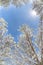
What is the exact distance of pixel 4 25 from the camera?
7.23 meters

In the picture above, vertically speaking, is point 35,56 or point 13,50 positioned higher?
point 13,50

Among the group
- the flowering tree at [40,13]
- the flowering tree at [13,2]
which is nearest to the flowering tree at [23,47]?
the flowering tree at [40,13]

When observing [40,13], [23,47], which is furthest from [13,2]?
[23,47]

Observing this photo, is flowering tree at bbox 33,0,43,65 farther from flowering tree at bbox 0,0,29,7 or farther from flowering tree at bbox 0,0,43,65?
flowering tree at bbox 0,0,29,7

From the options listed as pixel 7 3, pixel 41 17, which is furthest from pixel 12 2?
pixel 41 17

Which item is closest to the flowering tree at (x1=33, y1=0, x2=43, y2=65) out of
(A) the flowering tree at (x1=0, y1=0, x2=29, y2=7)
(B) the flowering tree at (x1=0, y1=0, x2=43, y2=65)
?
(B) the flowering tree at (x1=0, y1=0, x2=43, y2=65)

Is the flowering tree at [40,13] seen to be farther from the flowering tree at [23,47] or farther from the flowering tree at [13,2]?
the flowering tree at [13,2]

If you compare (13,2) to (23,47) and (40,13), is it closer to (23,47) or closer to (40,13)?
(40,13)

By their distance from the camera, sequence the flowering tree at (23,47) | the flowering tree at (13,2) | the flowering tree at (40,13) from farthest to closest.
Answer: the flowering tree at (13,2)
the flowering tree at (23,47)
the flowering tree at (40,13)

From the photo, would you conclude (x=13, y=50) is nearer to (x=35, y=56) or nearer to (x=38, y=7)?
(x=35, y=56)

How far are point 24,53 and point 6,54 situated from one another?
0.71 m

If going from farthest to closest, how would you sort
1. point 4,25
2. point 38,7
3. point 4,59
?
point 4,25 < point 4,59 < point 38,7

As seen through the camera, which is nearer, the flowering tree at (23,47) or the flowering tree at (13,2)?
the flowering tree at (23,47)

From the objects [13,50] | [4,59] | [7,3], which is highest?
[7,3]
